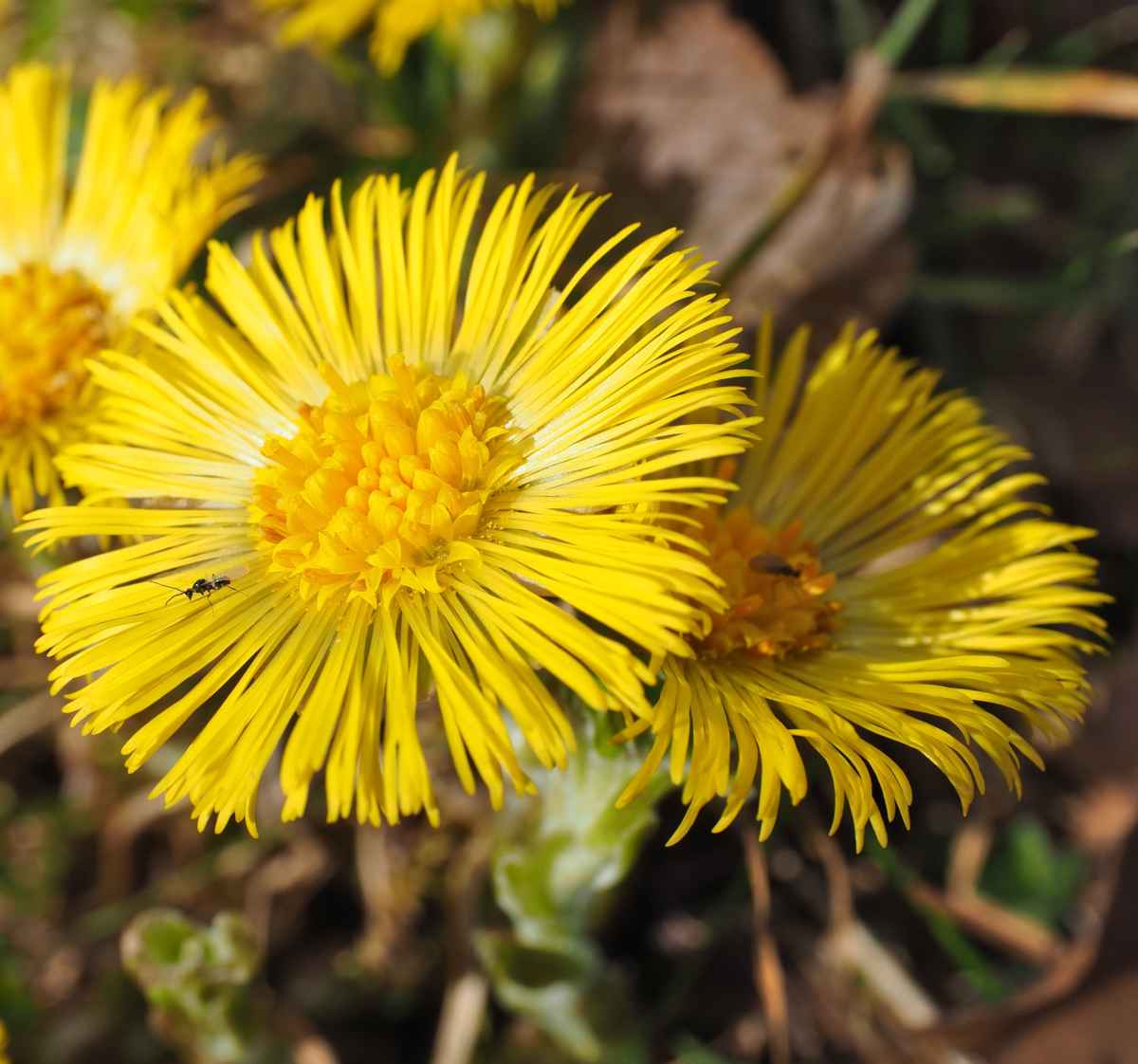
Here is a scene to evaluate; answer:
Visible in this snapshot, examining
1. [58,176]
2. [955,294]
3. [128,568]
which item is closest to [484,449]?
[128,568]

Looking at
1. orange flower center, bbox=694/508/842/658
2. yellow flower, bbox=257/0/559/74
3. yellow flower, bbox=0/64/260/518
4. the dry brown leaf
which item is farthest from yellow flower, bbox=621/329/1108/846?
yellow flower, bbox=257/0/559/74

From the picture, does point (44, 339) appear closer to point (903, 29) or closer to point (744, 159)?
point (744, 159)

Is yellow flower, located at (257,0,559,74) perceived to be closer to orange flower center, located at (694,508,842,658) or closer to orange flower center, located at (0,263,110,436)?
orange flower center, located at (0,263,110,436)

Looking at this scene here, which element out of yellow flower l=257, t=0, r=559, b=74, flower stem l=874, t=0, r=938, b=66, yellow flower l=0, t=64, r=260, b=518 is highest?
flower stem l=874, t=0, r=938, b=66

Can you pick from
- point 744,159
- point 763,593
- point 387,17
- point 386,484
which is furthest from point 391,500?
point 744,159

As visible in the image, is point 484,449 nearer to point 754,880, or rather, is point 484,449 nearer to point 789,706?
point 789,706

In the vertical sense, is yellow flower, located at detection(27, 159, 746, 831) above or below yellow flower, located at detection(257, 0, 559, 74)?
below

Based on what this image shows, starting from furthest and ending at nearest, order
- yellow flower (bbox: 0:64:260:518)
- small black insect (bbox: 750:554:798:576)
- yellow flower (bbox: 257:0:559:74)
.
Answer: yellow flower (bbox: 257:0:559:74) < yellow flower (bbox: 0:64:260:518) < small black insect (bbox: 750:554:798:576)
